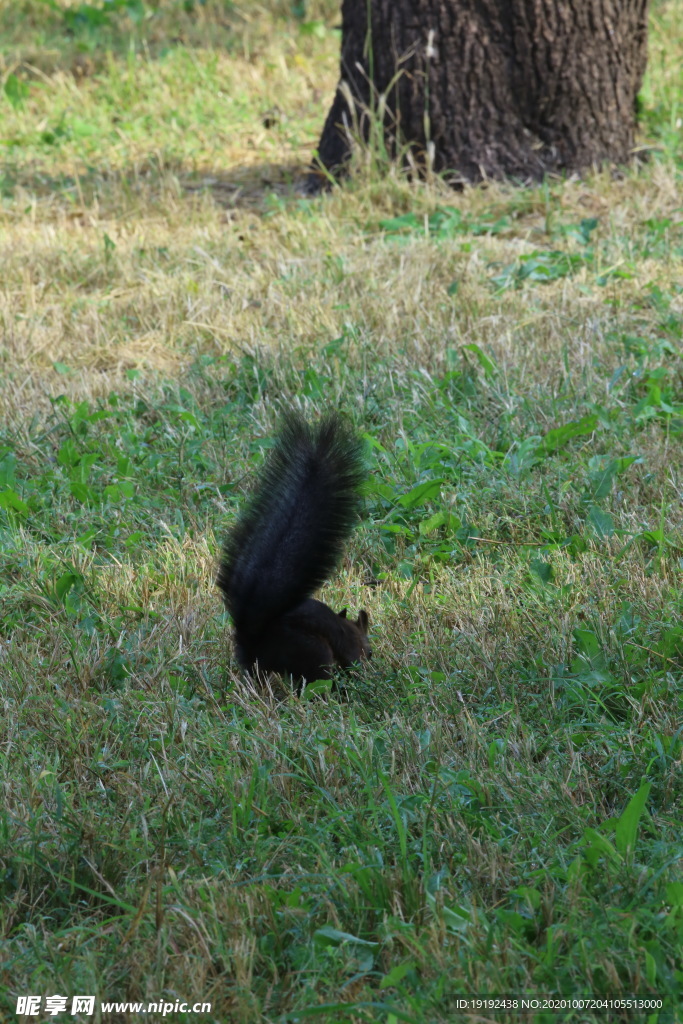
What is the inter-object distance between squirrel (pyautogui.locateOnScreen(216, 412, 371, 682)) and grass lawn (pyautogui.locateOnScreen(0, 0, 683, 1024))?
0.11 m

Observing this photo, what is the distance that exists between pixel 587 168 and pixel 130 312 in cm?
297

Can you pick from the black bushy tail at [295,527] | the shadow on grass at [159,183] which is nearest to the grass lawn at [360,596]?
the shadow on grass at [159,183]

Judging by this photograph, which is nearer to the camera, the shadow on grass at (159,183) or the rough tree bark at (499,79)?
the rough tree bark at (499,79)

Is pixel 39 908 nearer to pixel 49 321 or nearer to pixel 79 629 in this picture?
pixel 79 629

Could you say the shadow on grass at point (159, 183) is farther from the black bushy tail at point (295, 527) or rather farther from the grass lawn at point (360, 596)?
the black bushy tail at point (295, 527)

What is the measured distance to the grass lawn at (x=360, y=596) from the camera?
2.10 m

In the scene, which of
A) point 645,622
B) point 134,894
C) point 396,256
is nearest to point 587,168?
point 396,256

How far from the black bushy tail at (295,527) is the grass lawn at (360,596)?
0.26m

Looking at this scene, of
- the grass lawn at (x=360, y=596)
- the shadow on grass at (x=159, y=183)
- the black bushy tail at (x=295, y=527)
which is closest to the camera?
the grass lawn at (x=360, y=596)

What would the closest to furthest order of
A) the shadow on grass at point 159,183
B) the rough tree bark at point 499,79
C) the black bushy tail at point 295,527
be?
the black bushy tail at point 295,527 < the rough tree bark at point 499,79 < the shadow on grass at point 159,183

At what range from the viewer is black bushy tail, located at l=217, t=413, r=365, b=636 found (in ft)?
9.68

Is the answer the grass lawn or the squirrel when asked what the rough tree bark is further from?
the squirrel

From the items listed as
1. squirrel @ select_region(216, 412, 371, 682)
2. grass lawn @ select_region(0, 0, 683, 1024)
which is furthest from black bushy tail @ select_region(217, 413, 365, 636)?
grass lawn @ select_region(0, 0, 683, 1024)

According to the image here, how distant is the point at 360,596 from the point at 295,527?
0.63 meters
